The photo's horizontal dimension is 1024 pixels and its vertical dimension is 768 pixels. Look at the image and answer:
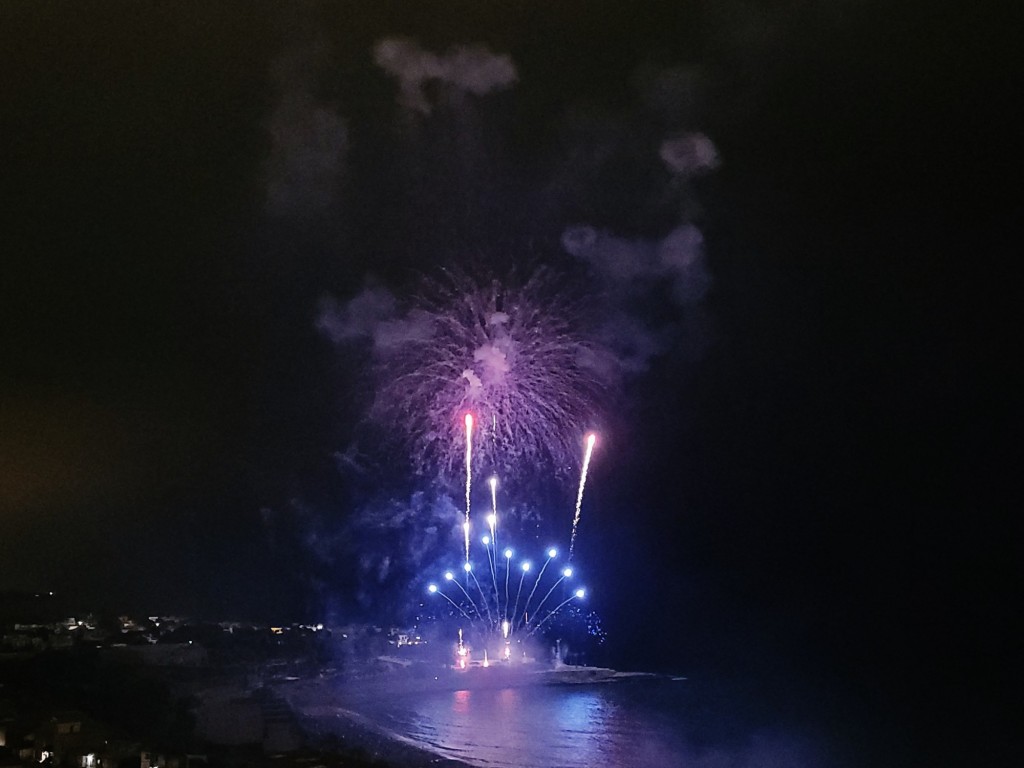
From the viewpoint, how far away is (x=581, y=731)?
2645cm

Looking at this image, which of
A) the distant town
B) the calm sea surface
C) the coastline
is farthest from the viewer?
the calm sea surface

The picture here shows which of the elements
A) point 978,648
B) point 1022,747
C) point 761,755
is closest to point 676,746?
point 761,755

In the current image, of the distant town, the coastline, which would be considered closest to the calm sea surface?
the coastline

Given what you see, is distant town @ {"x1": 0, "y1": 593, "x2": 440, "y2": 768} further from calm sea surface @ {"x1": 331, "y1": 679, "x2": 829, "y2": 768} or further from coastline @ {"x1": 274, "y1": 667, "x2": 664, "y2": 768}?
calm sea surface @ {"x1": 331, "y1": 679, "x2": 829, "y2": 768}

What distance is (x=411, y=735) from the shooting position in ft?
76.8

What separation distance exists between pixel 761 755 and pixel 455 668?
54.9 ft

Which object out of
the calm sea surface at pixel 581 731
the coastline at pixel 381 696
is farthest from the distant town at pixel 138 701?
the calm sea surface at pixel 581 731

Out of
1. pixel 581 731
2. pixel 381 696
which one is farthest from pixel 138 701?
pixel 381 696

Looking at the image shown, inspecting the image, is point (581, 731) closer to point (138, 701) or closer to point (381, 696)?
point (381, 696)

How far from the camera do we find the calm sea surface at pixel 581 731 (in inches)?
864

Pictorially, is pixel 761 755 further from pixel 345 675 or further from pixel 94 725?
pixel 94 725

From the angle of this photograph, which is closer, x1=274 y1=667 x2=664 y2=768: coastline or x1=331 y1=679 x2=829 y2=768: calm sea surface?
x1=274 y1=667 x2=664 y2=768: coastline

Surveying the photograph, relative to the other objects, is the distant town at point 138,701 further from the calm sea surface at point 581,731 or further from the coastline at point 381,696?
the calm sea surface at point 581,731

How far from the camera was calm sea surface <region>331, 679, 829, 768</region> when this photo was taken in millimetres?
21938
